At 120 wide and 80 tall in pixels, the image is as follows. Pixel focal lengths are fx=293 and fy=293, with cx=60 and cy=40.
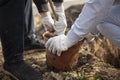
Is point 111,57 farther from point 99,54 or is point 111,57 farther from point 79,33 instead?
point 79,33

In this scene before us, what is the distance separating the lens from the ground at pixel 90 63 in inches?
88.4

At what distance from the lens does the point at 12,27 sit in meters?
1.99

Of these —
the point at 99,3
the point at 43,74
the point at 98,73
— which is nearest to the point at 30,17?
the point at 43,74

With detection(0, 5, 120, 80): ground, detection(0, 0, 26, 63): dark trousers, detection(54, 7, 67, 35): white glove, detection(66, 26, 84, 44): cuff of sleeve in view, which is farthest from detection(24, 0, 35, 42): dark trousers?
detection(66, 26, 84, 44): cuff of sleeve

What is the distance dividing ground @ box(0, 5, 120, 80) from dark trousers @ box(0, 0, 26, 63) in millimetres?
297

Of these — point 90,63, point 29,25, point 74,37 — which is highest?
point 74,37

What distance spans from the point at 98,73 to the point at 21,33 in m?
0.70

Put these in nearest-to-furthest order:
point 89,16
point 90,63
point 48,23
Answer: point 89,16 < point 90,63 < point 48,23

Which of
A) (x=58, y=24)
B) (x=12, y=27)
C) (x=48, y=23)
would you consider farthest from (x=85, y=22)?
(x=48, y=23)

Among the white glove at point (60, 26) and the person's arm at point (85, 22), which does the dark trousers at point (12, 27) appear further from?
the white glove at point (60, 26)

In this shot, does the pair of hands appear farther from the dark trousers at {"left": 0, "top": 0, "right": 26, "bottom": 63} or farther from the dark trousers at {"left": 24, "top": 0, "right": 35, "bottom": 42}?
the dark trousers at {"left": 0, "top": 0, "right": 26, "bottom": 63}

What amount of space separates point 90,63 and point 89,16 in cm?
68

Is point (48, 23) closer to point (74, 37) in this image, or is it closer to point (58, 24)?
point (58, 24)

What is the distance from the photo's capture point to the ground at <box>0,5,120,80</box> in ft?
7.36
